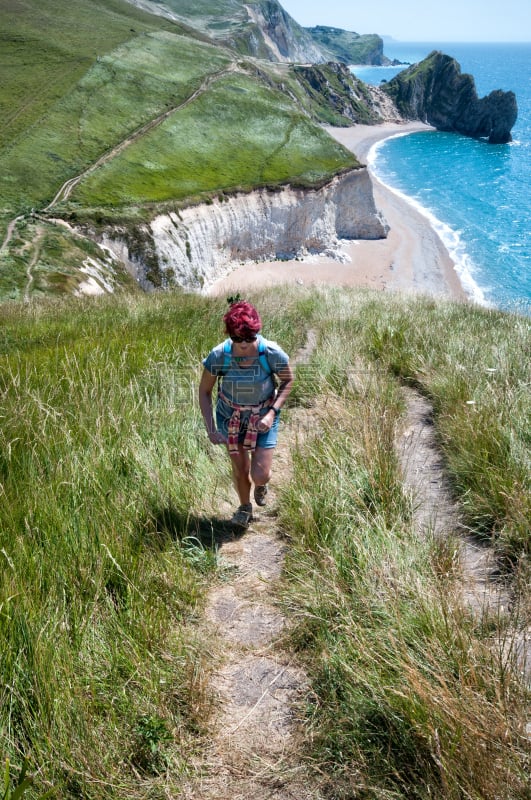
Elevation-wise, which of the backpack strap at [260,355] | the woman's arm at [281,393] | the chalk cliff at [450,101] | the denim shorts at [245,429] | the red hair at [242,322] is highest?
the chalk cliff at [450,101]

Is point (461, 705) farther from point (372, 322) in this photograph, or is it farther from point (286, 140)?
point (286, 140)

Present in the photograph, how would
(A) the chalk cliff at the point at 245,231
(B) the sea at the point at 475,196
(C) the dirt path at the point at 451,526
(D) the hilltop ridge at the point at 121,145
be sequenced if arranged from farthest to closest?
(B) the sea at the point at 475,196 → (A) the chalk cliff at the point at 245,231 → (D) the hilltop ridge at the point at 121,145 → (C) the dirt path at the point at 451,526

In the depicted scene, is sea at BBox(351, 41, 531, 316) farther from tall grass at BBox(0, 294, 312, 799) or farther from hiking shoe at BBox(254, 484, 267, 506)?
tall grass at BBox(0, 294, 312, 799)

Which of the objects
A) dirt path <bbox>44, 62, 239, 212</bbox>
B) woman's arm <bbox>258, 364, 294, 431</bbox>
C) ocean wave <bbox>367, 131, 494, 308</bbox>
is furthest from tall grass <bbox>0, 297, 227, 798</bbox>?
dirt path <bbox>44, 62, 239, 212</bbox>

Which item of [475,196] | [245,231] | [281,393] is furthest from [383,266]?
[281,393]

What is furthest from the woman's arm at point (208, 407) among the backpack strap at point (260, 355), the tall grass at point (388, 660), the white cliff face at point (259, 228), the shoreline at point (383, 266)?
the white cliff face at point (259, 228)

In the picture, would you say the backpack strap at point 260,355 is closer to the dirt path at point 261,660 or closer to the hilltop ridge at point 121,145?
the dirt path at point 261,660

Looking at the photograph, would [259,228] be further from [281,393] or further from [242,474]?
[242,474]

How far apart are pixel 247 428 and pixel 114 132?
60.1 m

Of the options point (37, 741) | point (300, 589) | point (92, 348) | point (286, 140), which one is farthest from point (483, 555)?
point (286, 140)

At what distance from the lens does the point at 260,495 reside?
4965 millimetres

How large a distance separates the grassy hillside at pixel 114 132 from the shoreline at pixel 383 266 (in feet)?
27.3

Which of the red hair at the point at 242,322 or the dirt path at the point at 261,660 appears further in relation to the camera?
the red hair at the point at 242,322

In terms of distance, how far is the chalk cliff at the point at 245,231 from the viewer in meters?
42.2
